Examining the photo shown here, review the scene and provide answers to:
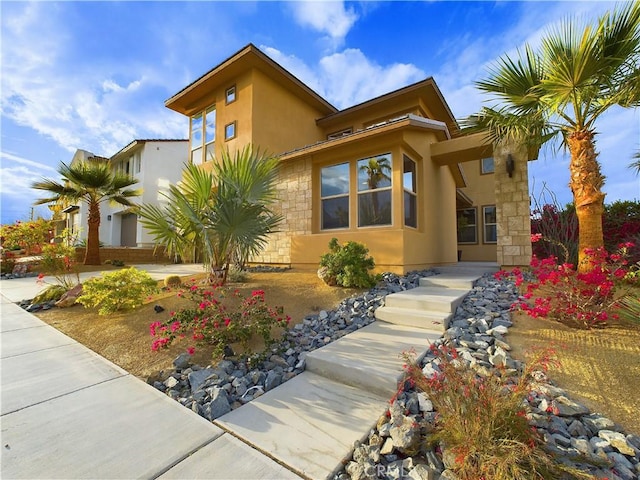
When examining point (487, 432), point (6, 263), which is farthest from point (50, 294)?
point (487, 432)

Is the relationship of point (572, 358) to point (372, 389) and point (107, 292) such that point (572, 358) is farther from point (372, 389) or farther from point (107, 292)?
point (107, 292)

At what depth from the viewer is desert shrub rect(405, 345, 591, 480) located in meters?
1.46

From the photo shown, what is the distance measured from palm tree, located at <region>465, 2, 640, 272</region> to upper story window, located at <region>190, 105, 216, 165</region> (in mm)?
10030

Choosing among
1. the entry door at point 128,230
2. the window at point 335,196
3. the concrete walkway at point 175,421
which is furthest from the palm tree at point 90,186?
the concrete walkway at point 175,421

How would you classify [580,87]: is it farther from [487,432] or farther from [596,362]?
[487,432]

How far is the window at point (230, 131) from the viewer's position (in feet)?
34.0

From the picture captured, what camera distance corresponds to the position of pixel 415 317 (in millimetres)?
4051

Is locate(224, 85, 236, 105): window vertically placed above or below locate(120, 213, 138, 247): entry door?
above

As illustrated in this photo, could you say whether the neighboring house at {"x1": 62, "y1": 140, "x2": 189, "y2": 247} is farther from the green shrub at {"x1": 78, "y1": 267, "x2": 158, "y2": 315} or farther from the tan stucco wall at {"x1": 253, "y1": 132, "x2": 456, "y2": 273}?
the green shrub at {"x1": 78, "y1": 267, "x2": 158, "y2": 315}

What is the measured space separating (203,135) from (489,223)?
550 inches

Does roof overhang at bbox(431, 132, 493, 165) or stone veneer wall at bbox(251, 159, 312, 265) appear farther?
stone veneer wall at bbox(251, 159, 312, 265)

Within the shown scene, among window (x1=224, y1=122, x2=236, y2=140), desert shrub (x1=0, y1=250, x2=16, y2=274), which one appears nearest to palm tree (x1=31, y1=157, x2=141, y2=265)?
desert shrub (x1=0, y1=250, x2=16, y2=274)

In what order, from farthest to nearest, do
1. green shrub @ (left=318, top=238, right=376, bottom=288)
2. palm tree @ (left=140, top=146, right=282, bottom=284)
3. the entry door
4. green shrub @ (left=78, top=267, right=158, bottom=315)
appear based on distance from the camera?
the entry door, green shrub @ (left=318, top=238, right=376, bottom=288), palm tree @ (left=140, top=146, right=282, bottom=284), green shrub @ (left=78, top=267, right=158, bottom=315)

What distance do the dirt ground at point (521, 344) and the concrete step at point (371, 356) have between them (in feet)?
3.45
